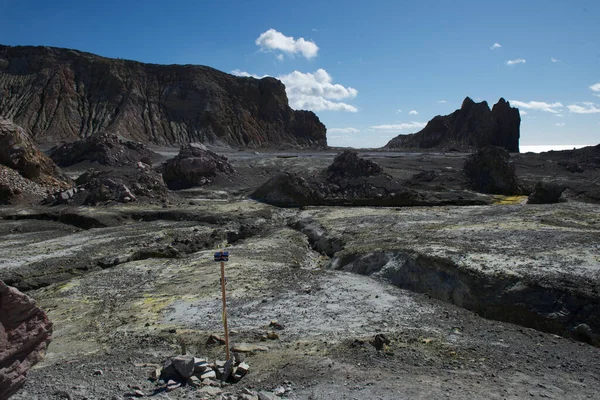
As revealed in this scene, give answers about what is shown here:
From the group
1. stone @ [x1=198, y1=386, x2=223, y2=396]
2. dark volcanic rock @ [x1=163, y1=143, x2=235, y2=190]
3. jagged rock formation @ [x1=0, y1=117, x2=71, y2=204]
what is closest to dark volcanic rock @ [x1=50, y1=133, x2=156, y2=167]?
dark volcanic rock @ [x1=163, y1=143, x2=235, y2=190]

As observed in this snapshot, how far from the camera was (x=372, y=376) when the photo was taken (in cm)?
852

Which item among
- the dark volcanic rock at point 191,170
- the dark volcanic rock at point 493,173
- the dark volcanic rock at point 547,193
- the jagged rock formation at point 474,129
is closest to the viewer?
the dark volcanic rock at point 547,193

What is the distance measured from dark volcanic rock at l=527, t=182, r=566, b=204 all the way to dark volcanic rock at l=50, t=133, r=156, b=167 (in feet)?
138

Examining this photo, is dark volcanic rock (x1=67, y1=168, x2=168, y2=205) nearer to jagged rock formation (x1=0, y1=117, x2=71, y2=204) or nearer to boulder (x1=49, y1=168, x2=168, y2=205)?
boulder (x1=49, y1=168, x2=168, y2=205)

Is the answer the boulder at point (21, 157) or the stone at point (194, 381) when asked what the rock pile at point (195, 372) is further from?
the boulder at point (21, 157)

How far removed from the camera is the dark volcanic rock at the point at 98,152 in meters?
52.3

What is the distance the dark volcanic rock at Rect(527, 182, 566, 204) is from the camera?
3372cm

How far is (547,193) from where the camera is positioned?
34.2m

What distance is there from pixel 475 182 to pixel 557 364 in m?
35.2

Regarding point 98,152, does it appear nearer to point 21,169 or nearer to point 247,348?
point 21,169

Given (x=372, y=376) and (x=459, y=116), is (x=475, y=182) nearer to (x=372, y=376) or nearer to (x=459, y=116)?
(x=372, y=376)

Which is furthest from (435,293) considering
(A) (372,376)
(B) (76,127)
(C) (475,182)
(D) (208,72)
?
(D) (208,72)

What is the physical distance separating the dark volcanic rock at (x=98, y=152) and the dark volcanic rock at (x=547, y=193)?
4219 cm

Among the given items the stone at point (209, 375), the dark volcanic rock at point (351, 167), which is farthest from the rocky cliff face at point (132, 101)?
the stone at point (209, 375)
